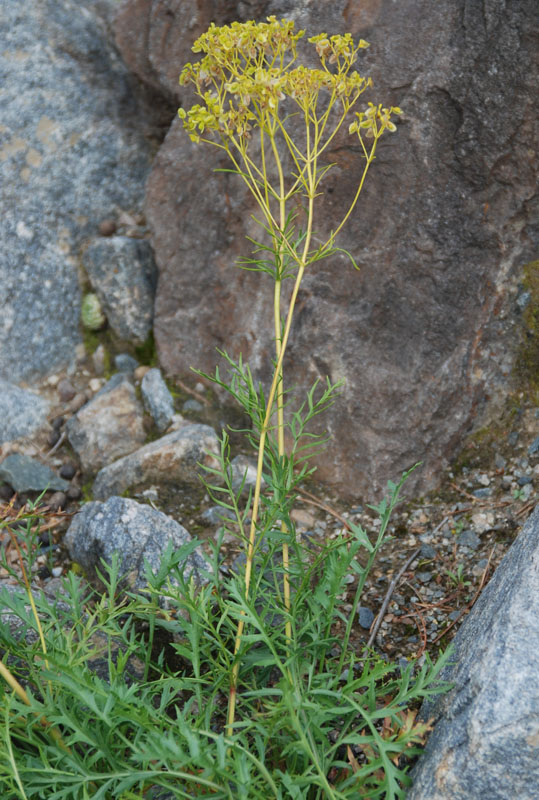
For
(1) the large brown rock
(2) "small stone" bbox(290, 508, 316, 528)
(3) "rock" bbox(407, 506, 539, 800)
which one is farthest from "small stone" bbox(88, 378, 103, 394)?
(3) "rock" bbox(407, 506, 539, 800)

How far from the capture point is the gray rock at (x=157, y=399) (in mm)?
3369

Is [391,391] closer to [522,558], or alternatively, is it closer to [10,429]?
[522,558]

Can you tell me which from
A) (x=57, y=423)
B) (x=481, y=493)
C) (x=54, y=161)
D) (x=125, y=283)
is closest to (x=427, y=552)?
(x=481, y=493)

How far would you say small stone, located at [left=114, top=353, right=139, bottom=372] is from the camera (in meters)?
3.62

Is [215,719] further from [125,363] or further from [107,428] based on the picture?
[125,363]

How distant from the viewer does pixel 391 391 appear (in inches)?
118

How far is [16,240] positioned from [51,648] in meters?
2.32

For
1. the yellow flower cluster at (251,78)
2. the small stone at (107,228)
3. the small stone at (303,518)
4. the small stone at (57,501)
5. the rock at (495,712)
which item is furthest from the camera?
the small stone at (107,228)

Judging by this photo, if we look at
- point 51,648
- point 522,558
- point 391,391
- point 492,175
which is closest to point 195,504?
point 391,391

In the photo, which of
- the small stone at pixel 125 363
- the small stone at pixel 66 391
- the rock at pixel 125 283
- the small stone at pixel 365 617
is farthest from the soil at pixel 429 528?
the rock at pixel 125 283

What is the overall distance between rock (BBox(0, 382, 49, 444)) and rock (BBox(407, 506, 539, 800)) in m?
2.26

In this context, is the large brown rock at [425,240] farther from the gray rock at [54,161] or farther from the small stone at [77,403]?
the gray rock at [54,161]

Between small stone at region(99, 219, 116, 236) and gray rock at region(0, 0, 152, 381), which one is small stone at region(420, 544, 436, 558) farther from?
small stone at region(99, 219, 116, 236)

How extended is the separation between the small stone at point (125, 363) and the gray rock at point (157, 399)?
0.14m
